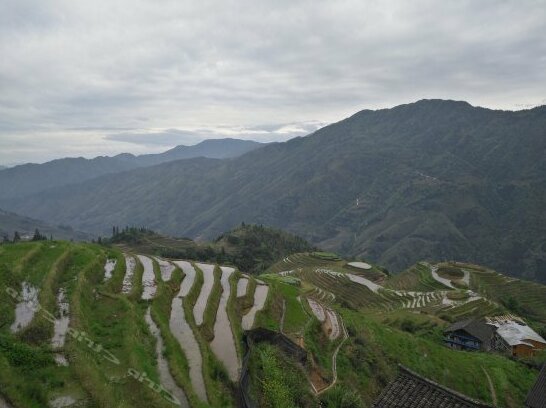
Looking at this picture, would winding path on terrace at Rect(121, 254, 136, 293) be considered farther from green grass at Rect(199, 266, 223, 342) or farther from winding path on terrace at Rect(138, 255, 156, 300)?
green grass at Rect(199, 266, 223, 342)

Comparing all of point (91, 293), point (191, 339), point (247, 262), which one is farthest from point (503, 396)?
point (247, 262)

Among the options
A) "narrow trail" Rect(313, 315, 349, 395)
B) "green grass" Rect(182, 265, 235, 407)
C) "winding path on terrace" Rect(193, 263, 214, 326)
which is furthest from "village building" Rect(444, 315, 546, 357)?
"green grass" Rect(182, 265, 235, 407)

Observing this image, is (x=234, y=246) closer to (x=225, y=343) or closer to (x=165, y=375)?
(x=225, y=343)

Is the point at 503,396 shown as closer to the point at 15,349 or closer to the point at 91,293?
the point at 91,293

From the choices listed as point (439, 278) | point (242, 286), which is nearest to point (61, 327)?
point (242, 286)

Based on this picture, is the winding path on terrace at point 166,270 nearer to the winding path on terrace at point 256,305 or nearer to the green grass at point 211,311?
the green grass at point 211,311

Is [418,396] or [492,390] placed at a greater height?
[418,396]
